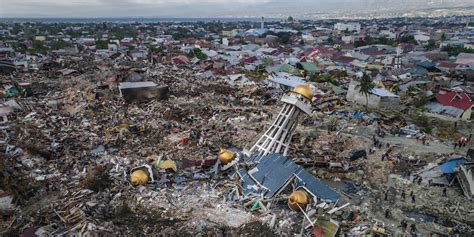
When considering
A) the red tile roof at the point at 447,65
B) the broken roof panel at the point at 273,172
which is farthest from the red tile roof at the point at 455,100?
the broken roof panel at the point at 273,172

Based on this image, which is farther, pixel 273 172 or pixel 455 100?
pixel 455 100

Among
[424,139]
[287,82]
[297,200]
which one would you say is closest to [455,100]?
[424,139]

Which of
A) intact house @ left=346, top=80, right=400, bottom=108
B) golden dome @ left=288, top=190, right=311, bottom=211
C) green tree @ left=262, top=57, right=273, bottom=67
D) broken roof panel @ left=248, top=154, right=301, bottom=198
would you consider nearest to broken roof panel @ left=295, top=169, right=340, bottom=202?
broken roof panel @ left=248, top=154, right=301, bottom=198

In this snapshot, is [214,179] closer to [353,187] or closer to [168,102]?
[353,187]

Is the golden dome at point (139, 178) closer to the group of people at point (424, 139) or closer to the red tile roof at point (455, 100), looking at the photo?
the group of people at point (424, 139)

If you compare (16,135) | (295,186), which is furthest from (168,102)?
(295,186)

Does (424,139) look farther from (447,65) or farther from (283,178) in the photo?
(447,65)
